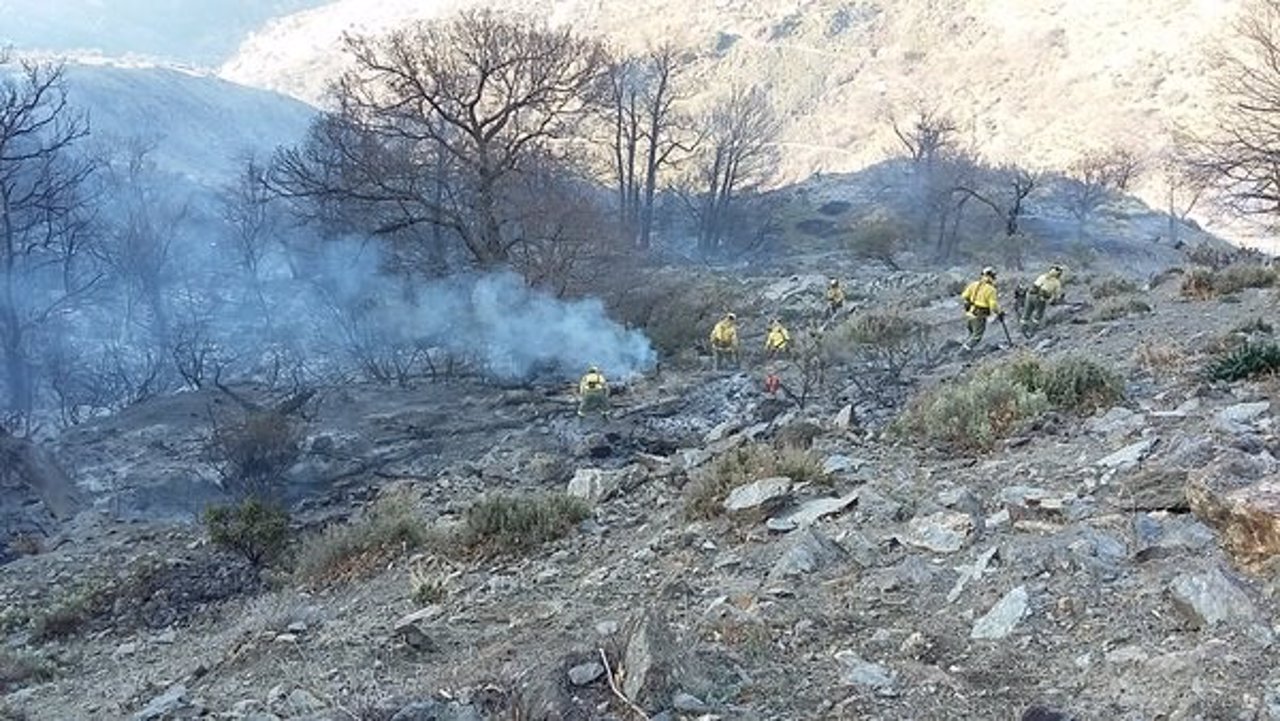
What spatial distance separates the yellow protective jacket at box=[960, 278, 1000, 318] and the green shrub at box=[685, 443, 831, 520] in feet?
24.4

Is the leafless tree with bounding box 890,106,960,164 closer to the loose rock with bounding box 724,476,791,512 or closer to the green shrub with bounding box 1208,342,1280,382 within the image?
the green shrub with bounding box 1208,342,1280,382

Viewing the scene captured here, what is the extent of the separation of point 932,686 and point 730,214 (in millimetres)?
39024

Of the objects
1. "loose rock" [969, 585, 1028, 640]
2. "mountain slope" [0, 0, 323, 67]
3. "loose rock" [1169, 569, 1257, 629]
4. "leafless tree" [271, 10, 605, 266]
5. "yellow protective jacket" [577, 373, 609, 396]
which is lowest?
"yellow protective jacket" [577, 373, 609, 396]

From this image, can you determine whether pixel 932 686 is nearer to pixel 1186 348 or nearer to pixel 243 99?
pixel 1186 348

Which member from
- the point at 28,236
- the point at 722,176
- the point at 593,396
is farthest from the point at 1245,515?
the point at 722,176

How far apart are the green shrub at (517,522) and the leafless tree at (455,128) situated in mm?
13335

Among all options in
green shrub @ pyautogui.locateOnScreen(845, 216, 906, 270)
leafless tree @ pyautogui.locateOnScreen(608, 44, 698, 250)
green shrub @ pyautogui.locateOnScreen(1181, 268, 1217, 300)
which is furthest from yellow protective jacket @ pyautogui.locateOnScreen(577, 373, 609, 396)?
leafless tree @ pyautogui.locateOnScreen(608, 44, 698, 250)

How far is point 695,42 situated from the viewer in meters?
75.2

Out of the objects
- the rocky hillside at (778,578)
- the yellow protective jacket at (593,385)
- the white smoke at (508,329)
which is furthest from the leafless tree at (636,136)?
the rocky hillside at (778,578)

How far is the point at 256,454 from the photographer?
39.6ft

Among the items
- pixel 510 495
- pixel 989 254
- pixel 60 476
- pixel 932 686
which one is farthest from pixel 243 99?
pixel 932 686

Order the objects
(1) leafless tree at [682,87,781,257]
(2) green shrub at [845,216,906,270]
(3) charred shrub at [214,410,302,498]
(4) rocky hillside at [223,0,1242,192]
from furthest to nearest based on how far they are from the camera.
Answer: (4) rocky hillside at [223,0,1242,192]
(1) leafless tree at [682,87,781,257]
(2) green shrub at [845,216,906,270]
(3) charred shrub at [214,410,302,498]

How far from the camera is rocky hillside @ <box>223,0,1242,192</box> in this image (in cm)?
5569

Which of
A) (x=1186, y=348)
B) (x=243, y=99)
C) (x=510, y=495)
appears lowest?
(x=510, y=495)
